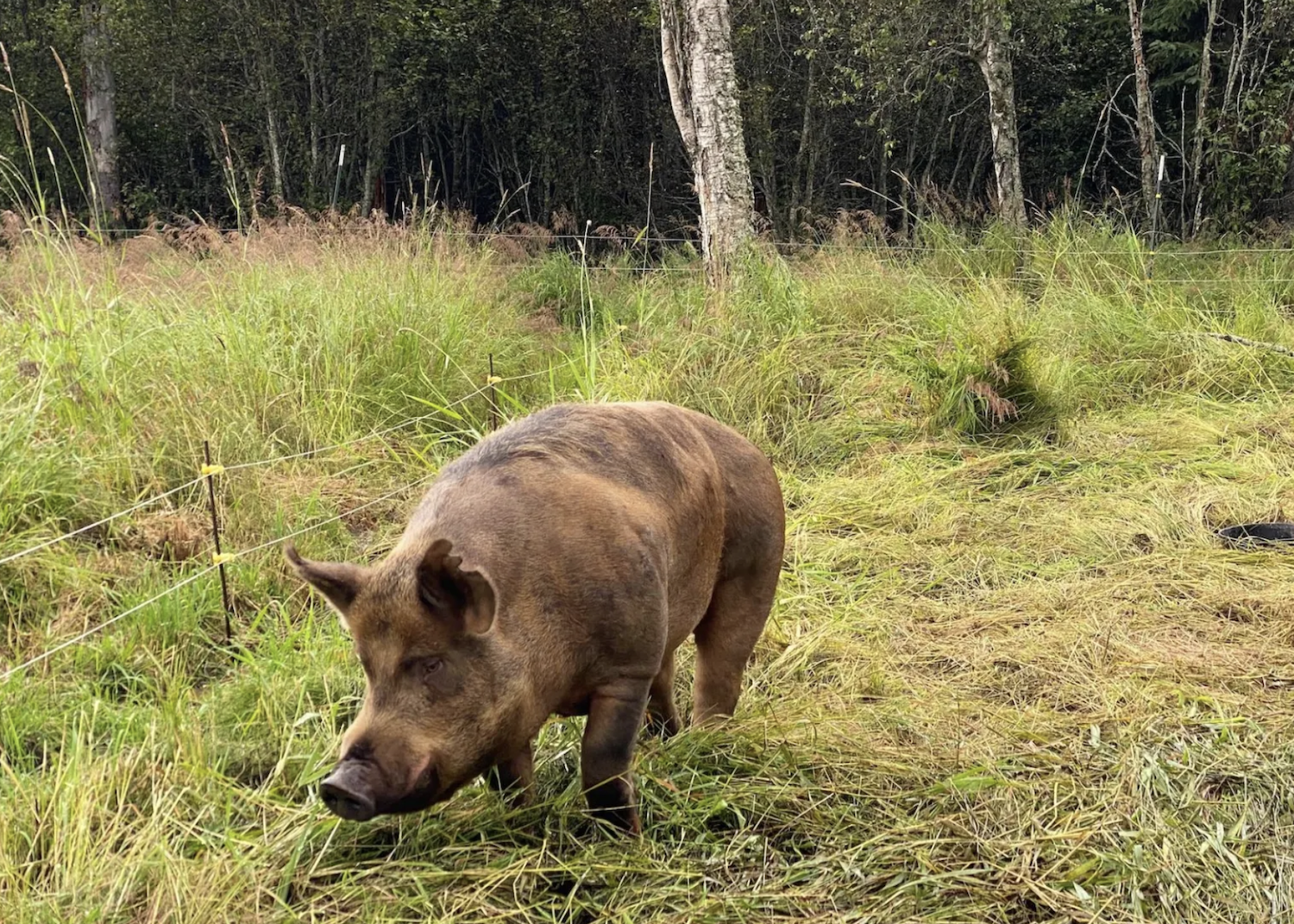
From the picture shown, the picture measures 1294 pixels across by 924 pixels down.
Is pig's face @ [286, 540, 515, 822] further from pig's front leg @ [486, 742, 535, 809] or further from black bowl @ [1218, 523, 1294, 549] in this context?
black bowl @ [1218, 523, 1294, 549]

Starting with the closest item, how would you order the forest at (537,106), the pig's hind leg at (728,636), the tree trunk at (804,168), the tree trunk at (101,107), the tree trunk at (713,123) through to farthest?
1. the pig's hind leg at (728,636)
2. the tree trunk at (713,123)
3. the tree trunk at (101,107)
4. the forest at (537,106)
5. the tree trunk at (804,168)

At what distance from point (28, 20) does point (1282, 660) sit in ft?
60.0

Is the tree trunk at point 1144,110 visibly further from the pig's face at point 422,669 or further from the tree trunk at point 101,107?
the tree trunk at point 101,107

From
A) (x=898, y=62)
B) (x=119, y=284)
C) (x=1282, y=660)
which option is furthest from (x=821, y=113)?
(x=1282, y=660)

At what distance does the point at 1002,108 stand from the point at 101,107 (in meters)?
12.2

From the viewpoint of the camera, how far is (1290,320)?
863cm

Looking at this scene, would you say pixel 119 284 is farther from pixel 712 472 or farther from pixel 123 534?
pixel 712 472

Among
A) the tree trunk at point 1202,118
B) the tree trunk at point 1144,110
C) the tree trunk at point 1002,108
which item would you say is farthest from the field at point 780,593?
the tree trunk at point 1202,118

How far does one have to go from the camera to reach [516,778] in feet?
9.42

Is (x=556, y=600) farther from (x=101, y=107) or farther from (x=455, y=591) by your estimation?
(x=101, y=107)

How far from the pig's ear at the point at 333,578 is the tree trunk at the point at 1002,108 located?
31.3ft

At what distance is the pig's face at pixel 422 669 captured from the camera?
2266mm

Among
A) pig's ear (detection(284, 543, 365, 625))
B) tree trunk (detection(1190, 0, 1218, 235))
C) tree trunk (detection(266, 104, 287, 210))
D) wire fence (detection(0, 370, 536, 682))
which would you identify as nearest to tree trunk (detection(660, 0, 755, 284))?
wire fence (detection(0, 370, 536, 682))

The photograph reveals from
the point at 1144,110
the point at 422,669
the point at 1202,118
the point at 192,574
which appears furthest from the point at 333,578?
the point at 1202,118
